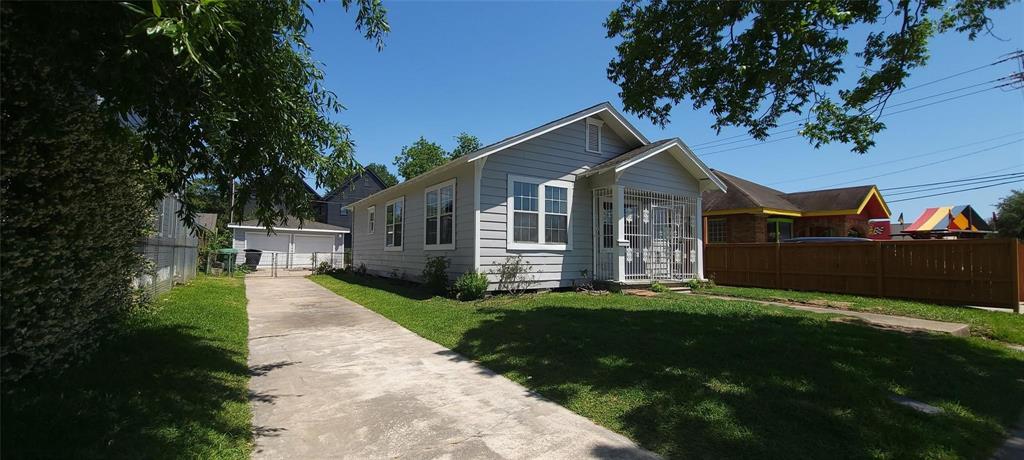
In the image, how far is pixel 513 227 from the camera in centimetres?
1135

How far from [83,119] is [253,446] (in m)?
2.93

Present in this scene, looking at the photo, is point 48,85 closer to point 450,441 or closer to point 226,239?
point 450,441

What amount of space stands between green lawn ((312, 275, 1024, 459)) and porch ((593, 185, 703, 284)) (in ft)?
13.0

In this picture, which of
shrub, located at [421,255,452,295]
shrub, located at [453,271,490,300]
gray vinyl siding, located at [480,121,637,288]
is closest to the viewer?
shrub, located at [453,271,490,300]

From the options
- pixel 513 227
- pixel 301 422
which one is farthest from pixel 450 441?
pixel 513 227

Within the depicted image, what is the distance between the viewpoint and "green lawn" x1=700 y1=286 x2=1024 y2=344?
724 centimetres

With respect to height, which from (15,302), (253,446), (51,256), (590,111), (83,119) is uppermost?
(590,111)

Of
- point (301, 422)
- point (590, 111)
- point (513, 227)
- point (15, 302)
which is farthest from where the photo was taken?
point (590, 111)

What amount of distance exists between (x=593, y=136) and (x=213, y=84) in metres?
10.2

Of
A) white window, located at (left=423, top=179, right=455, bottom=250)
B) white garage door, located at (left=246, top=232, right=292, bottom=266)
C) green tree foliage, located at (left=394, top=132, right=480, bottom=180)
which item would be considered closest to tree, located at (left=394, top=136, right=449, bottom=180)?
green tree foliage, located at (left=394, top=132, right=480, bottom=180)

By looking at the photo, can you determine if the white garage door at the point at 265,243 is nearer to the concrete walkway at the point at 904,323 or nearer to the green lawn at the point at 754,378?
the green lawn at the point at 754,378

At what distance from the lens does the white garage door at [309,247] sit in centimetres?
2941

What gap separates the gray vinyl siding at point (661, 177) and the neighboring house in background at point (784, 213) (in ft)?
21.1

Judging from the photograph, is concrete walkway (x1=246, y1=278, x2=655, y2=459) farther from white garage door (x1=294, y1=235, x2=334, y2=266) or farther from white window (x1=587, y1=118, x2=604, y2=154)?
white garage door (x1=294, y1=235, x2=334, y2=266)
